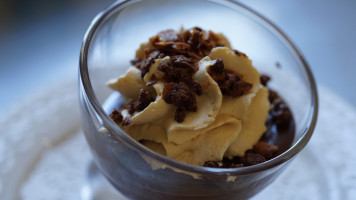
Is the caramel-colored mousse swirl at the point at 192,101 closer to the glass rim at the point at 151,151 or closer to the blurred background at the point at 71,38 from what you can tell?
the glass rim at the point at 151,151

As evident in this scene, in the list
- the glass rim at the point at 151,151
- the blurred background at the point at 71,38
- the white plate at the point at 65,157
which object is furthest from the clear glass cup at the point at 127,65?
the blurred background at the point at 71,38

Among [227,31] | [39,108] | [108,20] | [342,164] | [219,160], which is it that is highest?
[108,20]

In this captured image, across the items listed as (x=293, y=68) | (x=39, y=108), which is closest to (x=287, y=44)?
(x=293, y=68)

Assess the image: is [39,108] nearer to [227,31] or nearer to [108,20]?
[108,20]

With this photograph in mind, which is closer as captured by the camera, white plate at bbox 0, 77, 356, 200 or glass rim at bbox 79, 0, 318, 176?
glass rim at bbox 79, 0, 318, 176

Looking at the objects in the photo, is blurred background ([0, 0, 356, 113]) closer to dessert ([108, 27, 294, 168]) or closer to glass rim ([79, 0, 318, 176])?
glass rim ([79, 0, 318, 176])

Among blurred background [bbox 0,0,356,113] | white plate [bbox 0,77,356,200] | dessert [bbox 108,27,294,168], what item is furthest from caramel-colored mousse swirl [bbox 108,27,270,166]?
blurred background [bbox 0,0,356,113]

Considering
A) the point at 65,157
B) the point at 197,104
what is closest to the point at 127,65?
the point at 65,157
